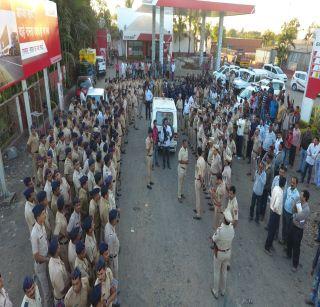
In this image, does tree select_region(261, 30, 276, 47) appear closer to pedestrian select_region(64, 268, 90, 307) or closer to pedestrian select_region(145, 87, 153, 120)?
pedestrian select_region(145, 87, 153, 120)

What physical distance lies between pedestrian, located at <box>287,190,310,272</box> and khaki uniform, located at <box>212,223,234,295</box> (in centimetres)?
170

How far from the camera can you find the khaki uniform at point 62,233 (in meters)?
5.60

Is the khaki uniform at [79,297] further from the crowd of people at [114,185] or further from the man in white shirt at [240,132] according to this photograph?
the man in white shirt at [240,132]

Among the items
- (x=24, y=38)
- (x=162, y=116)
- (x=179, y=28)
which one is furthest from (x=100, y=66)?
(x=179, y=28)

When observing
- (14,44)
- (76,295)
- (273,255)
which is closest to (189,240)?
(273,255)

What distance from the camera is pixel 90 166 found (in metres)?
7.57

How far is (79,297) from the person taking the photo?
168 inches

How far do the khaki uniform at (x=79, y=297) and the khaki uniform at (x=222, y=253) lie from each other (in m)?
2.27

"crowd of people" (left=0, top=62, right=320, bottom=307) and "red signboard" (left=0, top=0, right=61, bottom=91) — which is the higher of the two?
"red signboard" (left=0, top=0, right=61, bottom=91)

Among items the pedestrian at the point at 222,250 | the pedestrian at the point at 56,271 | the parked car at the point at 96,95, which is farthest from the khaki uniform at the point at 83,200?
the parked car at the point at 96,95

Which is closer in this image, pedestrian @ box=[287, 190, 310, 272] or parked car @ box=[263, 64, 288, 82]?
pedestrian @ box=[287, 190, 310, 272]

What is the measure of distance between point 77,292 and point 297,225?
14.3 ft

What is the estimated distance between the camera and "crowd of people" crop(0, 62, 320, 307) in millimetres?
4750

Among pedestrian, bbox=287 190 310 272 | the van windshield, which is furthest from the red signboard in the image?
pedestrian, bbox=287 190 310 272
